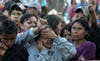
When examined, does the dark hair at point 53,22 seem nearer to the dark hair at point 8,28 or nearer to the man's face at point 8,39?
the dark hair at point 8,28

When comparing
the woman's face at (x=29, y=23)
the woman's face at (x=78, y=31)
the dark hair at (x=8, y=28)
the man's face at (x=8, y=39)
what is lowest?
the woman's face at (x=78, y=31)

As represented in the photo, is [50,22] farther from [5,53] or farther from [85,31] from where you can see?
[5,53]

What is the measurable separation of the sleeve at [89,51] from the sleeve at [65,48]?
34 centimetres

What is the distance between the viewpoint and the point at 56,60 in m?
4.74

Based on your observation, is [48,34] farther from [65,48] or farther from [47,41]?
[65,48]

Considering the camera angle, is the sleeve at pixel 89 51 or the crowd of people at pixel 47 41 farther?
the sleeve at pixel 89 51

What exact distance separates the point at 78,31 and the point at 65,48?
599mm

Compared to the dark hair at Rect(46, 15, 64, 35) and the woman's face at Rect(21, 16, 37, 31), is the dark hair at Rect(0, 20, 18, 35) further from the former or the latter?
the dark hair at Rect(46, 15, 64, 35)

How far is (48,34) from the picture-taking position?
183 inches

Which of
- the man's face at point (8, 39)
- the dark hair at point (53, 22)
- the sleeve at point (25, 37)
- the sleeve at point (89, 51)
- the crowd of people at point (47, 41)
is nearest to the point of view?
the man's face at point (8, 39)

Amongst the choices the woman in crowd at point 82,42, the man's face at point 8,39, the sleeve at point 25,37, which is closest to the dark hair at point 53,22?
the woman in crowd at point 82,42

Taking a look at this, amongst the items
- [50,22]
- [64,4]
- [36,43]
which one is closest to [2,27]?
[36,43]

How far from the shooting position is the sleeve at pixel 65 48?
4.68 metres

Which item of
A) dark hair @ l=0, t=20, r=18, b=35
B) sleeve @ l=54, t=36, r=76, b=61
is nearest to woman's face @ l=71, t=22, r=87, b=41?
sleeve @ l=54, t=36, r=76, b=61
